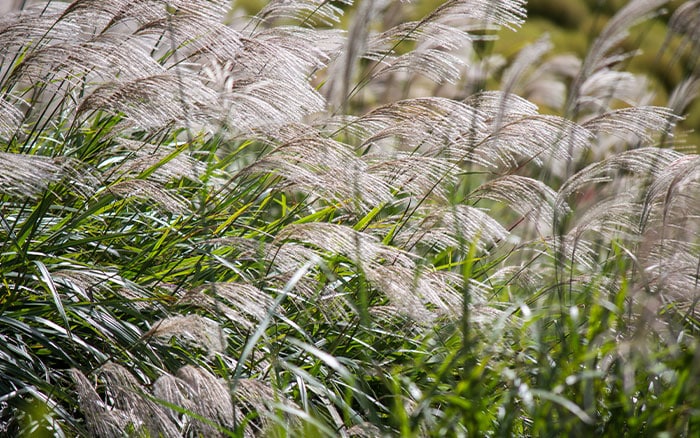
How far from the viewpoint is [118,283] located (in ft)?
7.81

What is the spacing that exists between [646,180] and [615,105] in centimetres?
1038

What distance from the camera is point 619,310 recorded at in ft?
6.76

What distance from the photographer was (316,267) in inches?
104

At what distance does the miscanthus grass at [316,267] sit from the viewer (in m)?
1.93

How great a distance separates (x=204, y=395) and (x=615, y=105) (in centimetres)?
1174

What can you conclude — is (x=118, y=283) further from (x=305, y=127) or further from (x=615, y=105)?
(x=615, y=105)

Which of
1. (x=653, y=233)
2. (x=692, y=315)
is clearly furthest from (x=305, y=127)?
(x=692, y=315)

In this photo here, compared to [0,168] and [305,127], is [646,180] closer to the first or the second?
[305,127]

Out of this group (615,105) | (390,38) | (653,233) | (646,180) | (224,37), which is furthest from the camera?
(615,105)

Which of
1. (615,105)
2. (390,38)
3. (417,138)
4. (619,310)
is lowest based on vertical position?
(615,105)

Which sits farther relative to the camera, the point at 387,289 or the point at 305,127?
the point at 305,127

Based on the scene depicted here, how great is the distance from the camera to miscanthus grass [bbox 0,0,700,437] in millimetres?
1927

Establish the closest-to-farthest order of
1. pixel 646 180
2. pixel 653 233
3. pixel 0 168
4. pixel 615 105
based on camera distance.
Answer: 1. pixel 0 168
2. pixel 653 233
3. pixel 646 180
4. pixel 615 105

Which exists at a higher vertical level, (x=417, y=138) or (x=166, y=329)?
(x=417, y=138)
